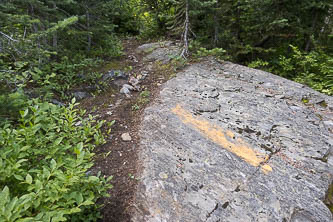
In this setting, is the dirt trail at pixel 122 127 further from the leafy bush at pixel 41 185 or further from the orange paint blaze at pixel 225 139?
the orange paint blaze at pixel 225 139

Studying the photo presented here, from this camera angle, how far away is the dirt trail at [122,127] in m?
2.68

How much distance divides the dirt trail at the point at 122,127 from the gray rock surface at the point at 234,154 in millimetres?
205

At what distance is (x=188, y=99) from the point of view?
4930mm

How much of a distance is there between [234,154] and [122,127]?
2407 mm

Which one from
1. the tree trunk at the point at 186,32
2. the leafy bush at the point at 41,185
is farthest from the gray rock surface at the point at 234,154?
the tree trunk at the point at 186,32

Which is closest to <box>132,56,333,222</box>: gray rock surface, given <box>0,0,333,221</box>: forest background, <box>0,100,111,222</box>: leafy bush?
<box>0,100,111,222</box>: leafy bush

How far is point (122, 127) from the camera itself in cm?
418

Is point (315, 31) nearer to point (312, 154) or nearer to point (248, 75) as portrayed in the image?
point (248, 75)

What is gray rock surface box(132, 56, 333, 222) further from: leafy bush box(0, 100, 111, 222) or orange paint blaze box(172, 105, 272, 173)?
leafy bush box(0, 100, 111, 222)

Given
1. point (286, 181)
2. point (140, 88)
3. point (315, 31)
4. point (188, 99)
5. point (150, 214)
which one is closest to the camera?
point (150, 214)

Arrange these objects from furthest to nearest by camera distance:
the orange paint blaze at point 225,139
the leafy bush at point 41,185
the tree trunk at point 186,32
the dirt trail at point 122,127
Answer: the tree trunk at point 186,32
the orange paint blaze at point 225,139
the dirt trail at point 122,127
the leafy bush at point 41,185

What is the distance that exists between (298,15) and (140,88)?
22.8 ft

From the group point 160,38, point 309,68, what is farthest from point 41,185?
point 160,38

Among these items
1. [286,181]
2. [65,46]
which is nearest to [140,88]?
[65,46]
